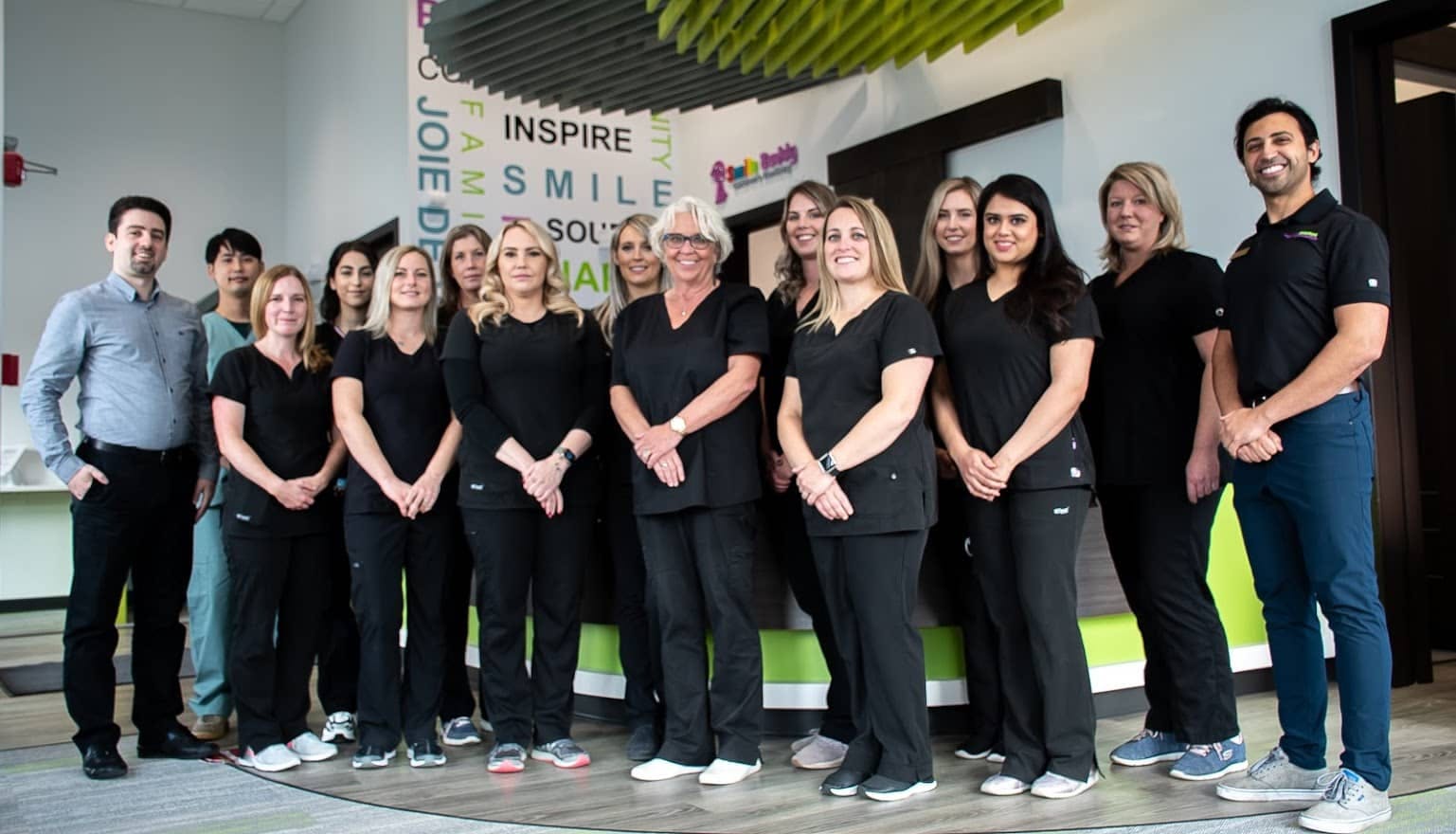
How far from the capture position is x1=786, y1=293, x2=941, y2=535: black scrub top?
294cm

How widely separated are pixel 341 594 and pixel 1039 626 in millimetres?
2235

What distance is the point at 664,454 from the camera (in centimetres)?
317

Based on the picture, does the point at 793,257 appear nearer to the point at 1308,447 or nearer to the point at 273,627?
the point at 1308,447

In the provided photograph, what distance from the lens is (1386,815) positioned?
2664mm

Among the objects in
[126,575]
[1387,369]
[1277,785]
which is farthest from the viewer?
[1387,369]

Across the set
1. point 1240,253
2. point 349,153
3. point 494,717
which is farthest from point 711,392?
point 349,153

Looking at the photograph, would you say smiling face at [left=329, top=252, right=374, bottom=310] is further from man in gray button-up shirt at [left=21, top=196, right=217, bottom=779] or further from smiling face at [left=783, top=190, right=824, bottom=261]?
smiling face at [left=783, top=190, right=824, bottom=261]

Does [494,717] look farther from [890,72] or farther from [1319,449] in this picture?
[890,72]

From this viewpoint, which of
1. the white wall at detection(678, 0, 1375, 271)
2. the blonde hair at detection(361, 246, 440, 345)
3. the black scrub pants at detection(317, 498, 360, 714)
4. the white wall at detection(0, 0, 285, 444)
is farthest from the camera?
the white wall at detection(0, 0, 285, 444)

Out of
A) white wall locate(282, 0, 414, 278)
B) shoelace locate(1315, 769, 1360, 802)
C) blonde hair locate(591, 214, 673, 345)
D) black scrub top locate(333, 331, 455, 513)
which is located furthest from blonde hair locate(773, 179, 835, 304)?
white wall locate(282, 0, 414, 278)

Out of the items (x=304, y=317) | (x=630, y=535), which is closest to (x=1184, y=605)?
(x=630, y=535)

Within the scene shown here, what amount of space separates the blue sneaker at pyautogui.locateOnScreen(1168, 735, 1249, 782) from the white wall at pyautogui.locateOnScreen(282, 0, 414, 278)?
6.07 metres

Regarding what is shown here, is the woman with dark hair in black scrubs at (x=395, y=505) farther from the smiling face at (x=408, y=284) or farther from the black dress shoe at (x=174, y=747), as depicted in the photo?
the black dress shoe at (x=174, y=747)

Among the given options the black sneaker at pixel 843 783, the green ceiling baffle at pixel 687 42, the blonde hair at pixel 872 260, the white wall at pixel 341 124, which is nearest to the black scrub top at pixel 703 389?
the blonde hair at pixel 872 260
